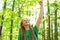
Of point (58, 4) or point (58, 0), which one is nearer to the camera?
point (58, 4)

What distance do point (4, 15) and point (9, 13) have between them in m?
0.84

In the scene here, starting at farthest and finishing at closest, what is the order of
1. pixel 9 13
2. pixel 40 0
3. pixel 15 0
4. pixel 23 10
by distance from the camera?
1. pixel 23 10
2. pixel 15 0
3. pixel 9 13
4. pixel 40 0

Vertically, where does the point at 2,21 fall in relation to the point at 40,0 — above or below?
below

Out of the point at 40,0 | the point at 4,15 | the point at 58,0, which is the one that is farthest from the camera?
the point at 58,0

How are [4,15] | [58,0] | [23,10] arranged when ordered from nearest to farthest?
[4,15] → [23,10] → [58,0]

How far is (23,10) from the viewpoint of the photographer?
45.3 feet

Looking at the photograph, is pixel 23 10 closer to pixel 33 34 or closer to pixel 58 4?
pixel 58 4

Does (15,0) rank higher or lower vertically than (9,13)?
higher

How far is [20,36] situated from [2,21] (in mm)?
7826

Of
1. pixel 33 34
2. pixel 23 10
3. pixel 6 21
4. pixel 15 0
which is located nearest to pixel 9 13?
pixel 6 21

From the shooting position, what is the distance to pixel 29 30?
8.00 feet

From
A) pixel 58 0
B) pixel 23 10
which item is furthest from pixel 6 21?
pixel 58 0

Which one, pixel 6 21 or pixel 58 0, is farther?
pixel 58 0

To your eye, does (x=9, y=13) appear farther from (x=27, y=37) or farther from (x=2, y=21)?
(x=27, y=37)
